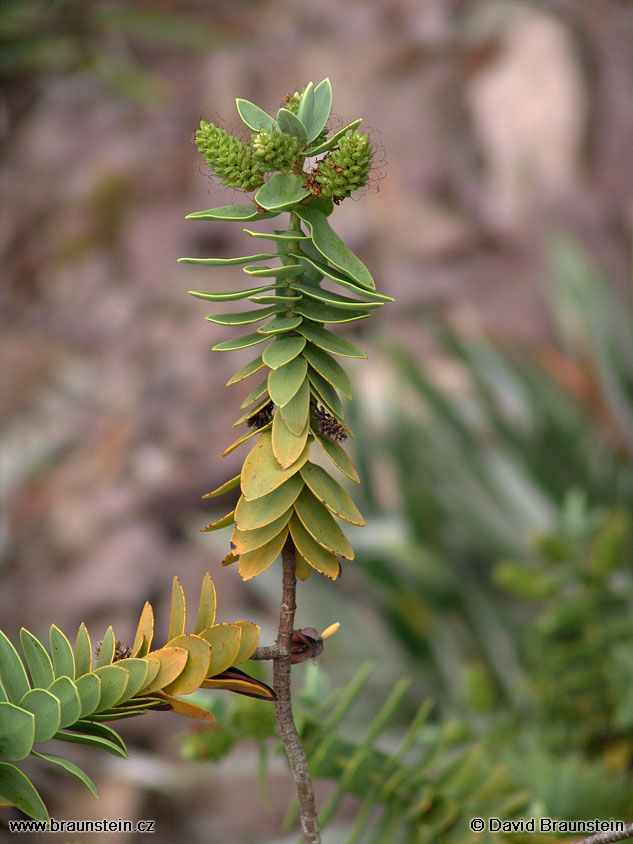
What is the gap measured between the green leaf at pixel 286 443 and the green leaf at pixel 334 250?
0.03m

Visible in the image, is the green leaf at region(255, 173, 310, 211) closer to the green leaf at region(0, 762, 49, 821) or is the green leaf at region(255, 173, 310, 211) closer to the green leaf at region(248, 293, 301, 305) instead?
the green leaf at region(248, 293, 301, 305)

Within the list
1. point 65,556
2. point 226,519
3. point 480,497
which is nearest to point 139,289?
point 65,556

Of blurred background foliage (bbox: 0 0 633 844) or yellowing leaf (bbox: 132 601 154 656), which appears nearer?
yellowing leaf (bbox: 132 601 154 656)

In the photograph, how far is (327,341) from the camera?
0.17 meters

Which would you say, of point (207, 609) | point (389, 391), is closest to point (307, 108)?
point (207, 609)

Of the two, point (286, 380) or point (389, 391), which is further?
point (389, 391)

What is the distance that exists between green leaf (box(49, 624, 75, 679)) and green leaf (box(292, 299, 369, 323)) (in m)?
0.08

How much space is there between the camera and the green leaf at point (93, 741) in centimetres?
16

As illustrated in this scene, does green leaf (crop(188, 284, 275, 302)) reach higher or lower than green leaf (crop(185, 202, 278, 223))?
lower

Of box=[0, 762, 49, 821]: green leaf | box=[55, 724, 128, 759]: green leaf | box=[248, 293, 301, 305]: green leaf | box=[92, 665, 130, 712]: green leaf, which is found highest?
box=[248, 293, 301, 305]: green leaf

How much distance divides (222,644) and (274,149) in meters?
0.10

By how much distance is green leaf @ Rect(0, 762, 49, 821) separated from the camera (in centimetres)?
17

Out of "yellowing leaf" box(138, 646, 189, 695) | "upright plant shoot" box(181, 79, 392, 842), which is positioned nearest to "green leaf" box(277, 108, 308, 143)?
"upright plant shoot" box(181, 79, 392, 842)

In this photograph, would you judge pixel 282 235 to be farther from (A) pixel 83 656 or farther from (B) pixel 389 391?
(B) pixel 389 391
